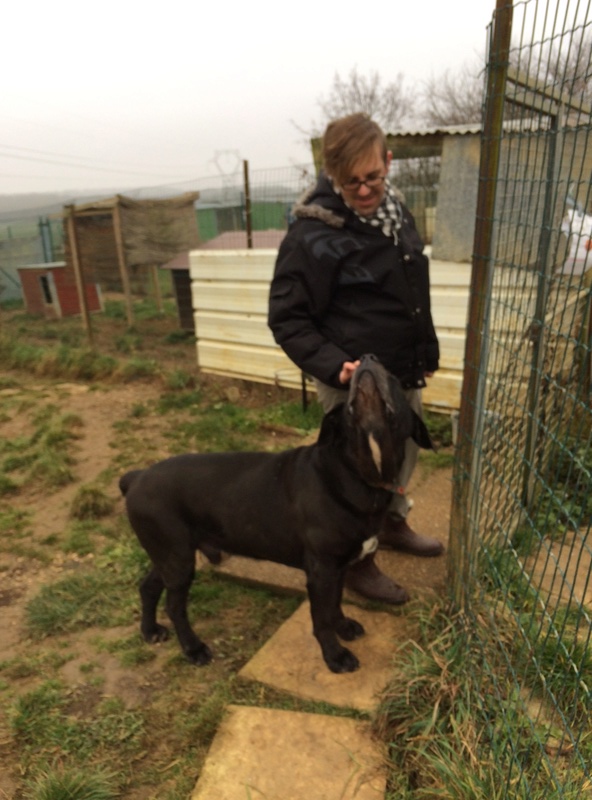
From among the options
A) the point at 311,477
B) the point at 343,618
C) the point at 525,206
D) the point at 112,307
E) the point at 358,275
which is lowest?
the point at 112,307

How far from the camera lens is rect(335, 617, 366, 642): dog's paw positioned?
280 centimetres

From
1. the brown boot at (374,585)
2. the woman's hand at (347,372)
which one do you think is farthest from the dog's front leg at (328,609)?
the woman's hand at (347,372)

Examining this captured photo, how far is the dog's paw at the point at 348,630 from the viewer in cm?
280

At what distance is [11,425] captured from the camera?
20.4ft

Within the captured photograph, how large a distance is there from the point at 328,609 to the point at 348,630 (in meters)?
0.30

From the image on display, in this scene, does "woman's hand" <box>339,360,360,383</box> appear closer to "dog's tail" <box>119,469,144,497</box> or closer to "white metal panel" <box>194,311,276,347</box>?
"dog's tail" <box>119,469,144,497</box>

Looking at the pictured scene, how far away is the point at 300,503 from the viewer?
259 cm

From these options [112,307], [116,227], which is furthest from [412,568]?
[112,307]

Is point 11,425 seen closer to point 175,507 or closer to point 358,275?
point 175,507

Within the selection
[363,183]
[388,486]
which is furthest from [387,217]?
[388,486]

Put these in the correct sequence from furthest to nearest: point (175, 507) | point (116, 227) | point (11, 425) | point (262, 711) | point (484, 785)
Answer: point (116, 227) < point (11, 425) < point (175, 507) < point (262, 711) < point (484, 785)

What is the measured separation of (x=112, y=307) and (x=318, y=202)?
38.2ft

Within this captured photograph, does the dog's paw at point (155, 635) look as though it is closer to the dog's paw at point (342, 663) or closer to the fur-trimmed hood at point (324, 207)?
the dog's paw at point (342, 663)

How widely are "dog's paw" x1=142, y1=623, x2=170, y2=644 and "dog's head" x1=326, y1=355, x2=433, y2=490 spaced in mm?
1463
